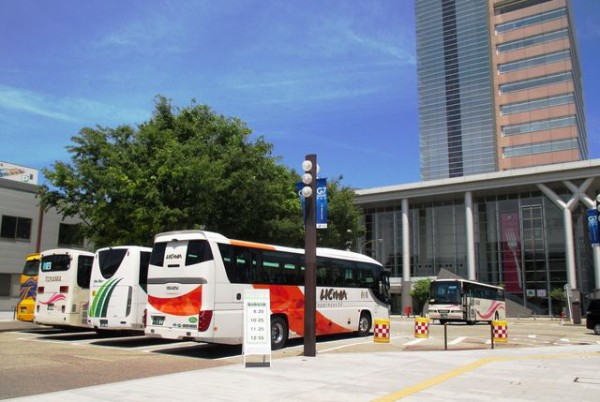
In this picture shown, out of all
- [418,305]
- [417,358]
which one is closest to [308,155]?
[417,358]

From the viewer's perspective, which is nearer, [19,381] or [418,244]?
[19,381]

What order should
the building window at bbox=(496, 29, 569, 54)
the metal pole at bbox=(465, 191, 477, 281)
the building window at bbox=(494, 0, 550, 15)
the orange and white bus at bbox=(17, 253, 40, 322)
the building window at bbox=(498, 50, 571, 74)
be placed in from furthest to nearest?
the building window at bbox=(494, 0, 550, 15)
the building window at bbox=(496, 29, 569, 54)
the building window at bbox=(498, 50, 571, 74)
the metal pole at bbox=(465, 191, 477, 281)
the orange and white bus at bbox=(17, 253, 40, 322)

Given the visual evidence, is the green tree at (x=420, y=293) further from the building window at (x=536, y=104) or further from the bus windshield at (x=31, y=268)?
the building window at (x=536, y=104)

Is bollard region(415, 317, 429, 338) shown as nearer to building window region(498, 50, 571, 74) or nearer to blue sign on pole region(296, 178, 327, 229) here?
blue sign on pole region(296, 178, 327, 229)

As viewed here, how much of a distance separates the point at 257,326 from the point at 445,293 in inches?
1004

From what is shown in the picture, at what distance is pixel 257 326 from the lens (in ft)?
39.7

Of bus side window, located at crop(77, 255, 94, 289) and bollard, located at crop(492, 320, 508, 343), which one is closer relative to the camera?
bus side window, located at crop(77, 255, 94, 289)

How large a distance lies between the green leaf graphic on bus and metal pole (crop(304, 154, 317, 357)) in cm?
650

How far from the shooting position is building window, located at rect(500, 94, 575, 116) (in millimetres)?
79938

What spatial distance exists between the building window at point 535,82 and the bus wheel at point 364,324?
73.0 meters

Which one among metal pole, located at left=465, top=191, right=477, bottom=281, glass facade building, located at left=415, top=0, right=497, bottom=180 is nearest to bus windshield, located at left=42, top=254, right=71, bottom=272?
metal pole, located at left=465, top=191, right=477, bottom=281

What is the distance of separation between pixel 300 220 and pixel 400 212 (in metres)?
33.3

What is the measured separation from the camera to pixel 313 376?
10.1 meters

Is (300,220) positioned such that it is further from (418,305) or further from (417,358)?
(418,305)
